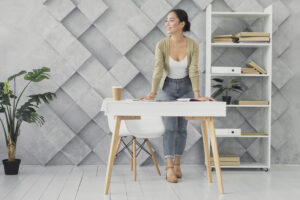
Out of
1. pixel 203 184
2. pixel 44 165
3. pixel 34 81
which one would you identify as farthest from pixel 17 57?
pixel 203 184

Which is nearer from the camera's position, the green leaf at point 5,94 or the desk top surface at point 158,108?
the desk top surface at point 158,108

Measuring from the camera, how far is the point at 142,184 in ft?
8.91

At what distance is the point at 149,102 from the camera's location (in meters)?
2.34

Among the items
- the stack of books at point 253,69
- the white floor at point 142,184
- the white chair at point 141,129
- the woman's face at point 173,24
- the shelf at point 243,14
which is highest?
the shelf at point 243,14

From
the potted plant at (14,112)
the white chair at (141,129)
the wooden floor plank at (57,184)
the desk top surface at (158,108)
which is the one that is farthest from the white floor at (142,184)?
the desk top surface at (158,108)

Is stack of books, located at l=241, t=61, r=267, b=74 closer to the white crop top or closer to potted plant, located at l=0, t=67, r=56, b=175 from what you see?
the white crop top

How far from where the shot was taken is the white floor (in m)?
2.39

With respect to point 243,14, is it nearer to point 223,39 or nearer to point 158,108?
point 223,39

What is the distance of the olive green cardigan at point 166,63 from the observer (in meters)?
2.82

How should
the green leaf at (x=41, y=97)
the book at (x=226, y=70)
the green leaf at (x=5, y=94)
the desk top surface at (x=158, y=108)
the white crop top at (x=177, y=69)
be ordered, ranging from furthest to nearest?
the book at (x=226, y=70), the green leaf at (x=41, y=97), the green leaf at (x=5, y=94), the white crop top at (x=177, y=69), the desk top surface at (x=158, y=108)

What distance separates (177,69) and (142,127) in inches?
22.4

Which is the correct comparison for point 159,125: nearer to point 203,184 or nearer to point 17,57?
point 203,184

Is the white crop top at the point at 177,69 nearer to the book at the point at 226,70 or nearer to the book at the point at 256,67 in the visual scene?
the book at the point at 226,70

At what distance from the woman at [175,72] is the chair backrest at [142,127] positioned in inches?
5.1
